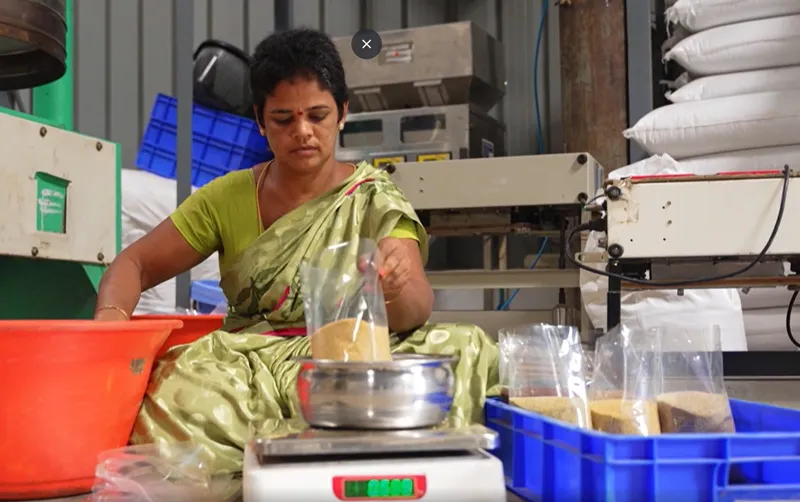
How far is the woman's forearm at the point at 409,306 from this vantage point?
1446mm

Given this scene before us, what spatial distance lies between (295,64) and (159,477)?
0.79 meters

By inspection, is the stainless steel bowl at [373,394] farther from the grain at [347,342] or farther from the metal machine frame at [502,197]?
the metal machine frame at [502,197]

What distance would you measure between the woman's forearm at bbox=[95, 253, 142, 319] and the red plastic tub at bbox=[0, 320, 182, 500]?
316mm

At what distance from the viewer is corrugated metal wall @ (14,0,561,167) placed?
3.64 metres

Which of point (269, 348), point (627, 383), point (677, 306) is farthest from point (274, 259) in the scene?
point (677, 306)

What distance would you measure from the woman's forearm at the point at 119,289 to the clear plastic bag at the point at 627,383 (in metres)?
0.87

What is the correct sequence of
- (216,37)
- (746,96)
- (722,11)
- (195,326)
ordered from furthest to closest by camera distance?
(216,37)
(722,11)
(746,96)
(195,326)

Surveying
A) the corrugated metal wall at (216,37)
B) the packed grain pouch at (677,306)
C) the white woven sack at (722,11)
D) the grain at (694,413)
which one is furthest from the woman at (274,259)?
the corrugated metal wall at (216,37)

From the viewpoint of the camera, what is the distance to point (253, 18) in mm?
4055

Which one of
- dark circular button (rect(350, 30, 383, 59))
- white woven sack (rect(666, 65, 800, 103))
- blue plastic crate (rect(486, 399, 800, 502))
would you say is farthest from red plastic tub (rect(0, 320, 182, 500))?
dark circular button (rect(350, 30, 383, 59))

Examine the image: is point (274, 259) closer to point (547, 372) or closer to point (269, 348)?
point (269, 348)

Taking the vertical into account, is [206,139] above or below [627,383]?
above

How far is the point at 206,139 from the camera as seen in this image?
11.3 ft

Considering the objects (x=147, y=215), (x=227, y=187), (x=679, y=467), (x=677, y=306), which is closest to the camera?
(x=679, y=467)
